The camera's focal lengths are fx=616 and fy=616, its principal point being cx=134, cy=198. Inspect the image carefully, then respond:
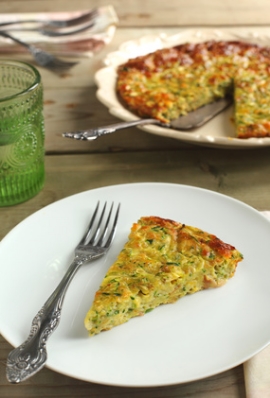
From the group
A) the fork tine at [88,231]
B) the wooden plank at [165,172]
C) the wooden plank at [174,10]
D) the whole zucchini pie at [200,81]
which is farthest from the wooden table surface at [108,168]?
the wooden plank at [174,10]

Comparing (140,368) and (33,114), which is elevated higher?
(33,114)

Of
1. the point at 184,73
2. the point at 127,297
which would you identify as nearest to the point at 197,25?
the point at 184,73

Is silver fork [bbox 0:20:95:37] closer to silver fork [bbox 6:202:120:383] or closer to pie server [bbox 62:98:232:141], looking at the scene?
pie server [bbox 62:98:232:141]

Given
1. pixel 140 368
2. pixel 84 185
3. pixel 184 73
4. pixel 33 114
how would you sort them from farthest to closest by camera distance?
1. pixel 184 73
2. pixel 84 185
3. pixel 33 114
4. pixel 140 368

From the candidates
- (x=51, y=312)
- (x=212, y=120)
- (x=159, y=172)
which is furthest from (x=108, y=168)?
(x=51, y=312)

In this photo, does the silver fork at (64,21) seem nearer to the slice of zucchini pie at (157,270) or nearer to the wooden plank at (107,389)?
the slice of zucchini pie at (157,270)

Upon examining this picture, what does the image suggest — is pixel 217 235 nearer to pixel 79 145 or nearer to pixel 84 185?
pixel 84 185

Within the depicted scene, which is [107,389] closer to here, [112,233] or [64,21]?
[112,233]
